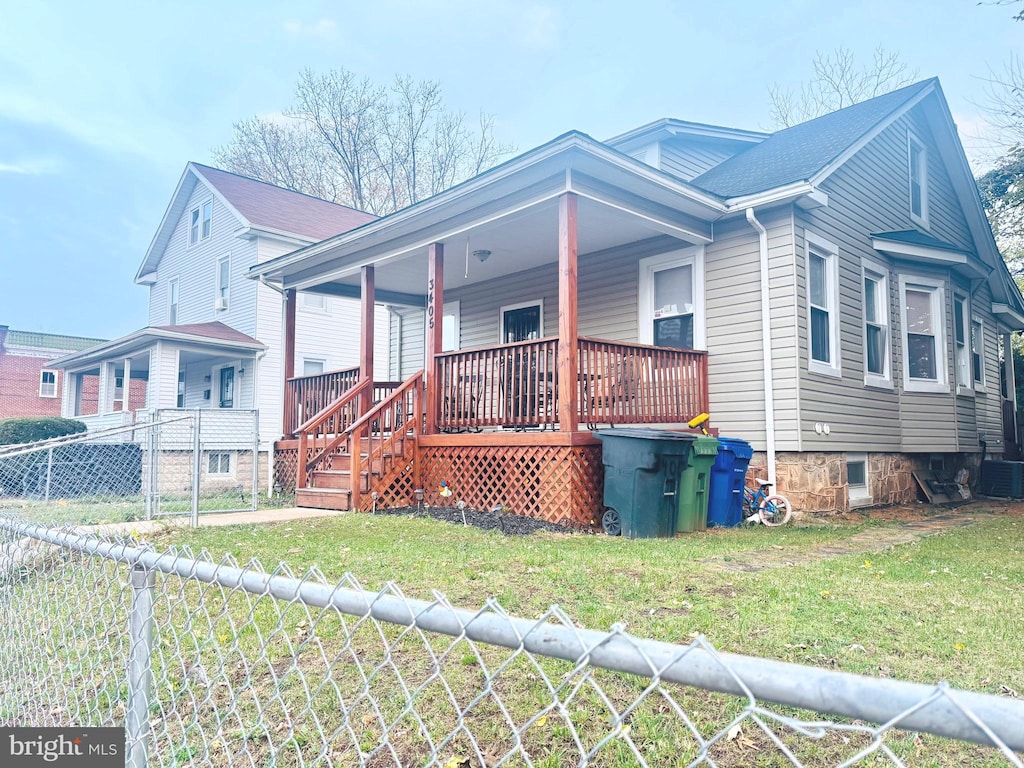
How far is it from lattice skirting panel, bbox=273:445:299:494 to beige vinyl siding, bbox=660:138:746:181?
797cm

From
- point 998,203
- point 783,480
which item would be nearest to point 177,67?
point 998,203

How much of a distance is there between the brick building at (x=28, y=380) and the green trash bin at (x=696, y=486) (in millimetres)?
31208

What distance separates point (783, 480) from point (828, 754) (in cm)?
695

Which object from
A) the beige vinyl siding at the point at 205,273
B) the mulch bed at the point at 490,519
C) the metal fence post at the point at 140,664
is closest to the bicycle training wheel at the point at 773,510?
the mulch bed at the point at 490,519

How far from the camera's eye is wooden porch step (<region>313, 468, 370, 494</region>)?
920cm

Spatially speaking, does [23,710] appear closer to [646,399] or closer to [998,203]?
[646,399]

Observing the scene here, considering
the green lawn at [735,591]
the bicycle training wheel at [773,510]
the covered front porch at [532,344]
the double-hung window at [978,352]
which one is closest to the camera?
the green lawn at [735,591]

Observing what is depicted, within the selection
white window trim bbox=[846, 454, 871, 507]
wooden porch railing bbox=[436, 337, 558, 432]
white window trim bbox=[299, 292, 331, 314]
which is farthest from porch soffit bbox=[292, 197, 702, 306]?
white window trim bbox=[299, 292, 331, 314]

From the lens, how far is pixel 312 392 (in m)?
12.4

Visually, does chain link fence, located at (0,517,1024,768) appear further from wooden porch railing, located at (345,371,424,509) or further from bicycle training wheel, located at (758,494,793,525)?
bicycle training wheel, located at (758,494,793,525)

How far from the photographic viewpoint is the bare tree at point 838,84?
21.8 meters

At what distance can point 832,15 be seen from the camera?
79.8 ft

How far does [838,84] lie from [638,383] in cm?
1870

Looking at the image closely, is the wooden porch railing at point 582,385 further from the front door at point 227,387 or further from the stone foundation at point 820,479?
the front door at point 227,387
